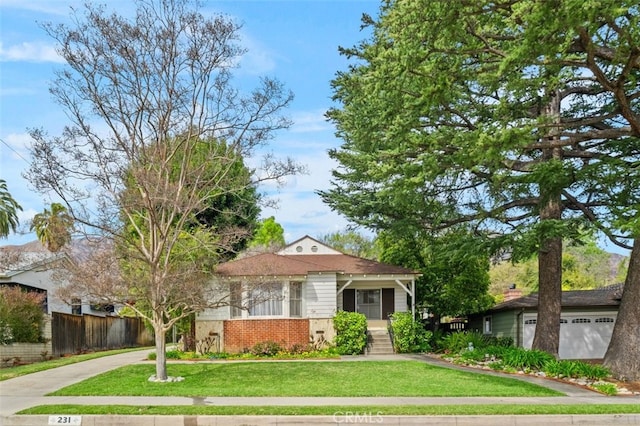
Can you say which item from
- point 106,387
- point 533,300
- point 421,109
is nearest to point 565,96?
point 421,109

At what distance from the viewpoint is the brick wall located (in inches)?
923

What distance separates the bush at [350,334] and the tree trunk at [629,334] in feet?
29.9

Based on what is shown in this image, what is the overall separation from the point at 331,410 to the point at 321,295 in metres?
→ 12.8

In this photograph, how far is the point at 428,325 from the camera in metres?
29.4

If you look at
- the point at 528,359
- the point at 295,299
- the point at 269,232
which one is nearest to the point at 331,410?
the point at 528,359

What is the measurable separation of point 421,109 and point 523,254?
6.10 metres

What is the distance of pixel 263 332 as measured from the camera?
23562mm

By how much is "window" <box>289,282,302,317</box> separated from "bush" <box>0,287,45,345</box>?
9307 millimetres

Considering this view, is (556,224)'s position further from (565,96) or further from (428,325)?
(428,325)

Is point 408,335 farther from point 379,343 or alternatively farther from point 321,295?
point 321,295

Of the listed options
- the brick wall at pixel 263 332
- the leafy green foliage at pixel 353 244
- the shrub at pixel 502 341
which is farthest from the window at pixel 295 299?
the leafy green foliage at pixel 353 244

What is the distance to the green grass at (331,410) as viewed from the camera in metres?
10.9

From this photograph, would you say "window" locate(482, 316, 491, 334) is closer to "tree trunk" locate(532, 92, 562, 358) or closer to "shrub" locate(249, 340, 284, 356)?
"tree trunk" locate(532, 92, 562, 358)

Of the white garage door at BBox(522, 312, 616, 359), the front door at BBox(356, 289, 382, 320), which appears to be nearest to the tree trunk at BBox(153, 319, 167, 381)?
the front door at BBox(356, 289, 382, 320)
